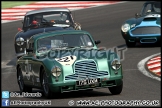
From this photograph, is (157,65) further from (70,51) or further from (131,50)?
Answer: (70,51)

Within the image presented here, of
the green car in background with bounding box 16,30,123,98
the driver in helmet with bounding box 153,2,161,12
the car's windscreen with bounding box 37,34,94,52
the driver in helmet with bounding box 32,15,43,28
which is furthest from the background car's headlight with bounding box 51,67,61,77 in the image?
the driver in helmet with bounding box 153,2,161,12

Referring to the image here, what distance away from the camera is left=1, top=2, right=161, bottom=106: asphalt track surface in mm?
10633

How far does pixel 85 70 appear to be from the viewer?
33.9 feet

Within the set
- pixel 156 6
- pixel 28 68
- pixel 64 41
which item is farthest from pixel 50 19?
pixel 28 68

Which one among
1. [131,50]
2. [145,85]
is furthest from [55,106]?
[131,50]

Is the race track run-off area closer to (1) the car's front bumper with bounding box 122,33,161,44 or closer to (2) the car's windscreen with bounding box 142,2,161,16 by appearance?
(2) the car's windscreen with bounding box 142,2,161,16

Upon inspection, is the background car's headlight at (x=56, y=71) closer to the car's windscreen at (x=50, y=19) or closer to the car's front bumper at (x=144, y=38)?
the car's windscreen at (x=50, y=19)

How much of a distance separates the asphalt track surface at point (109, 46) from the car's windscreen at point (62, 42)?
0.89 m

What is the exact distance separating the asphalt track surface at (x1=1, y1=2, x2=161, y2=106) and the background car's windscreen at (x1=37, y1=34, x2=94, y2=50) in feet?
2.99

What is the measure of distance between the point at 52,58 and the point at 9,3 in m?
16.9

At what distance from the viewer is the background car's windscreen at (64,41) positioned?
1145cm

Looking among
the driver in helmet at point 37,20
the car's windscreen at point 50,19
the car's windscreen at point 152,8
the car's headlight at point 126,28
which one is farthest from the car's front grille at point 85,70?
the car's windscreen at point 152,8

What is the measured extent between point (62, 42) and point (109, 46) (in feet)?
28.0

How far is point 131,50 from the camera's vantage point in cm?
1850
